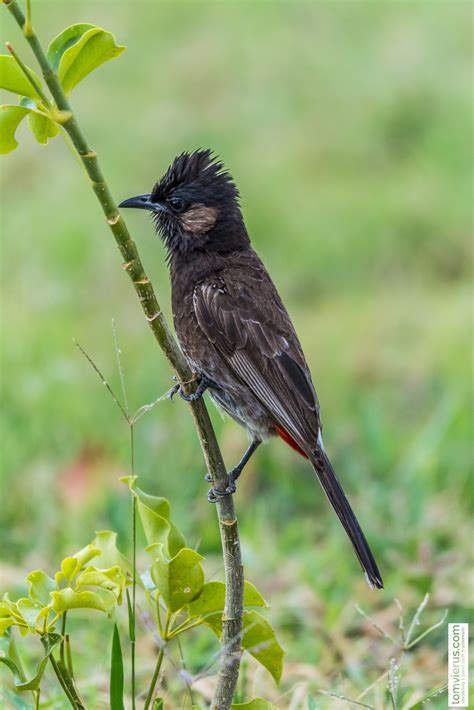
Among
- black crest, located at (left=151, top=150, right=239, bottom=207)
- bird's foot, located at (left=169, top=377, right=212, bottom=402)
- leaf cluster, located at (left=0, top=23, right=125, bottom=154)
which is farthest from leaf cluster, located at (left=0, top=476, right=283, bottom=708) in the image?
black crest, located at (left=151, top=150, right=239, bottom=207)

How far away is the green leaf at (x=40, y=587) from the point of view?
2422 millimetres

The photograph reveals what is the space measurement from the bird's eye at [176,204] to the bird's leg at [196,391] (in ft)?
1.69

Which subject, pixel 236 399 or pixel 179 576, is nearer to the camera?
pixel 179 576

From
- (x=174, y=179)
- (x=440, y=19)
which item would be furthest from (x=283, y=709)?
(x=440, y=19)

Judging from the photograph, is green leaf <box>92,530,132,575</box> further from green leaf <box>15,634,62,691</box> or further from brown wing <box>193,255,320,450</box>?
brown wing <box>193,255,320,450</box>

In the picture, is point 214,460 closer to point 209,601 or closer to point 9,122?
point 209,601

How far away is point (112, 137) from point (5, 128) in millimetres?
6701

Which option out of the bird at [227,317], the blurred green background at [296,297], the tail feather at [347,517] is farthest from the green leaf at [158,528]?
the blurred green background at [296,297]

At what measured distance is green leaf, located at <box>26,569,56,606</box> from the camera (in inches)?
95.3

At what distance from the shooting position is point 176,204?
3.37 metres

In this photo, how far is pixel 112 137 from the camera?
884cm

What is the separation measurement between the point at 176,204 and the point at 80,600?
4.66ft

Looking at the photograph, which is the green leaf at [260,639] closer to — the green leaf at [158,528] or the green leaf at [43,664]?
the green leaf at [158,528]

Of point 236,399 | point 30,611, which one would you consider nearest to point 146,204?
point 236,399
